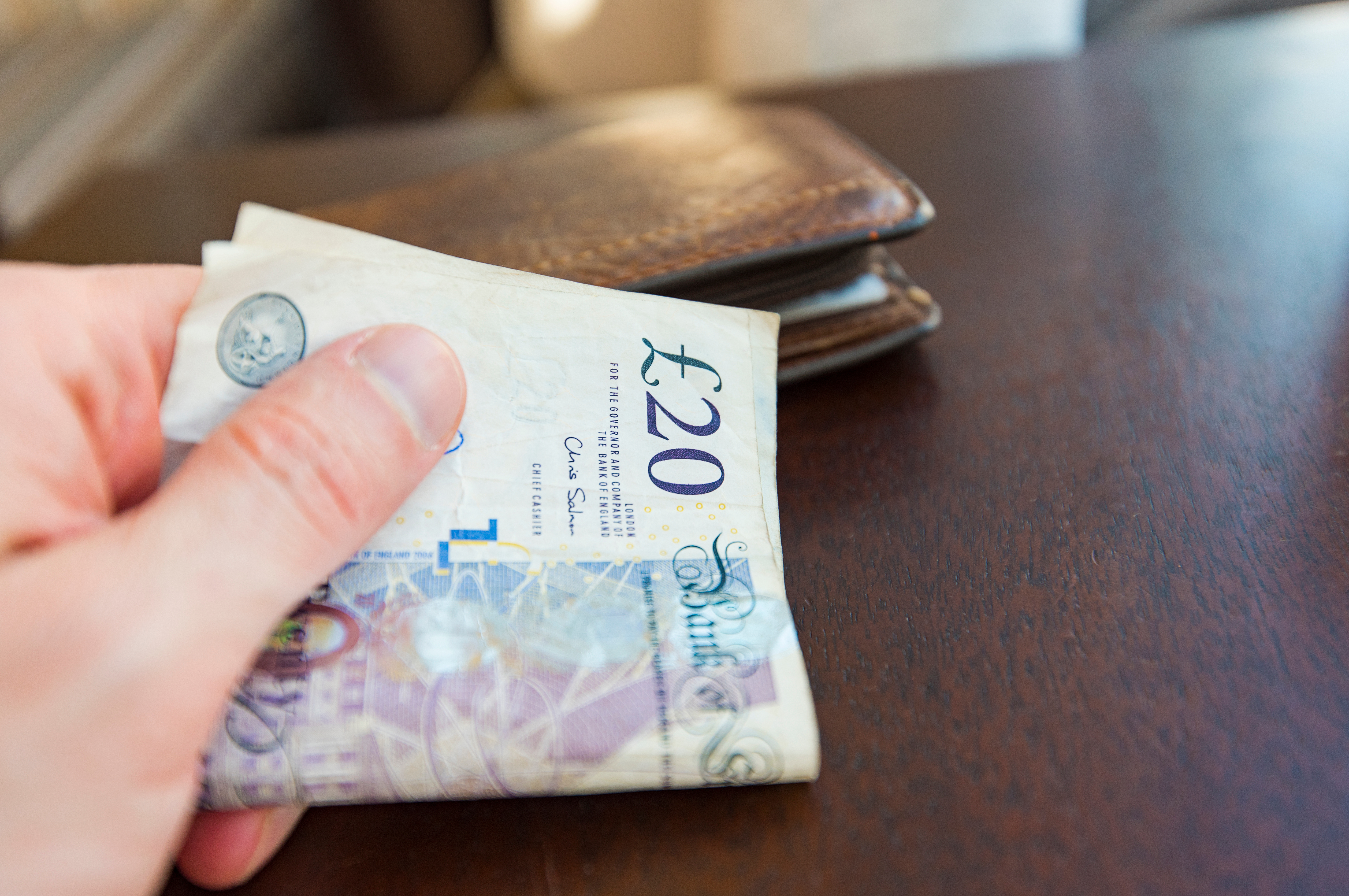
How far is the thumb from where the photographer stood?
27cm

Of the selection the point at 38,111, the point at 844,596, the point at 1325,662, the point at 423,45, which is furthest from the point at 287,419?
the point at 423,45

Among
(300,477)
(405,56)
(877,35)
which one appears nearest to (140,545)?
(300,477)

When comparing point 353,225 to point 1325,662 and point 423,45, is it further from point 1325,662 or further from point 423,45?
point 423,45

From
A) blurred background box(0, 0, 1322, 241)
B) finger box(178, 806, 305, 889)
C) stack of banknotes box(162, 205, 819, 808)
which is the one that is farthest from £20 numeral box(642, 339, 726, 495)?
blurred background box(0, 0, 1322, 241)

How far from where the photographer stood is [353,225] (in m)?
0.49

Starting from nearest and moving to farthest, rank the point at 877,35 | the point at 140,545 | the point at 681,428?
the point at 140,545 → the point at 681,428 → the point at 877,35

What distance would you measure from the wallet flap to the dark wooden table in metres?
0.09

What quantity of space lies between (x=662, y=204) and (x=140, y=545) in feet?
0.98

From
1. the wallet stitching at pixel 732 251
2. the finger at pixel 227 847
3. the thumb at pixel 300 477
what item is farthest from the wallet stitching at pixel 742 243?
the finger at pixel 227 847

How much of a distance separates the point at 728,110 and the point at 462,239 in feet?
0.79

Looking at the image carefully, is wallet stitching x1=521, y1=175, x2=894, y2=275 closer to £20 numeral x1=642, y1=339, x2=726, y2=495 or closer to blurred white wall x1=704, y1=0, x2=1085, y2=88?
£20 numeral x1=642, y1=339, x2=726, y2=495

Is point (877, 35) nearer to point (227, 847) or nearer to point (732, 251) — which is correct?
point (732, 251)

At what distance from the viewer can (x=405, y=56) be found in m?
1.75

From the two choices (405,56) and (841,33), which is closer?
(841,33)
